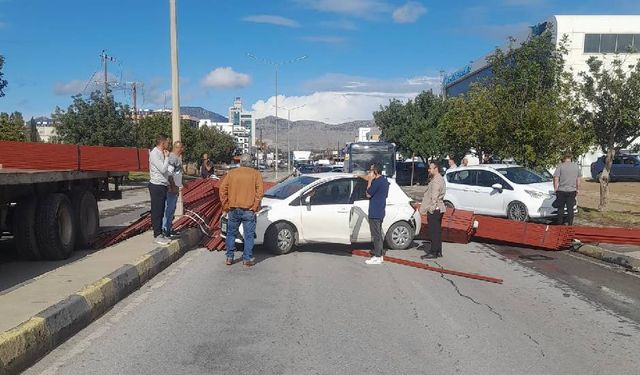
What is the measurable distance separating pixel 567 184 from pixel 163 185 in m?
8.83

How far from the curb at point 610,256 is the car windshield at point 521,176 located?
4483 millimetres

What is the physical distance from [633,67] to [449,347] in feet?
51.0

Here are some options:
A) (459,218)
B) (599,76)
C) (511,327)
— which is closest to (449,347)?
(511,327)

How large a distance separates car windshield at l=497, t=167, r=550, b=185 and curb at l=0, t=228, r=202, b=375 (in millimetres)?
10569

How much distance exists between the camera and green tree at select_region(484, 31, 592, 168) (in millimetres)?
18677

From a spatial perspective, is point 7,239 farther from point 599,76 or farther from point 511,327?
point 599,76

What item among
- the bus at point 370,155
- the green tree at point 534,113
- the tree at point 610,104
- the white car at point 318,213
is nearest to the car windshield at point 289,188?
the white car at point 318,213

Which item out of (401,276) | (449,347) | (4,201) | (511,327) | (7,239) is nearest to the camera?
(449,347)

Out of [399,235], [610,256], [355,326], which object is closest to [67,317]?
[355,326]

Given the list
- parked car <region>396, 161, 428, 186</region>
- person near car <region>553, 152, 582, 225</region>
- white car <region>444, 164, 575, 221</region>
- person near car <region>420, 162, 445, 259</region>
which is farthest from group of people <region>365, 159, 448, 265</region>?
parked car <region>396, 161, 428, 186</region>

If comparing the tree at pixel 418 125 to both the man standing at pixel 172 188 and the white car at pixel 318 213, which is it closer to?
the white car at pixel 318 213

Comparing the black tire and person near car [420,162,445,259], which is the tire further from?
the black tire

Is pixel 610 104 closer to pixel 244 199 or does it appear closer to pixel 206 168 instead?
pixel 206 168

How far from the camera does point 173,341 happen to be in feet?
18.9
